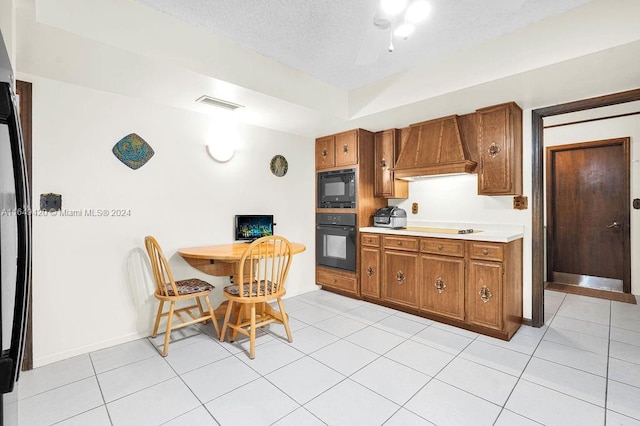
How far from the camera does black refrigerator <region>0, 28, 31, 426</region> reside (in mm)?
804

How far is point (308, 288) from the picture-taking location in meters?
4.31

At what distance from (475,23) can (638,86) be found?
1.52 m

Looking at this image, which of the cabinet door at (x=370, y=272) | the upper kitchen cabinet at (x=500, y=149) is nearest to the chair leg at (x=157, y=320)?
the cabinet door at (x=370, y=272)

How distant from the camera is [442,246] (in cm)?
309

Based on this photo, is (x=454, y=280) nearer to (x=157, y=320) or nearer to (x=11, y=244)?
(x=157, y=320)

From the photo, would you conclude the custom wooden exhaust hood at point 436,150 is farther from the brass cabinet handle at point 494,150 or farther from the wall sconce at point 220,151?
the wall sconce at point 220,151

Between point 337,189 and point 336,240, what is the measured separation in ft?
2.25

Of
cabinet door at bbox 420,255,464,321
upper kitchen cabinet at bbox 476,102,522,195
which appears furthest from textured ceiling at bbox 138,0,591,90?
cabinet door at bbox 420,255,464,321

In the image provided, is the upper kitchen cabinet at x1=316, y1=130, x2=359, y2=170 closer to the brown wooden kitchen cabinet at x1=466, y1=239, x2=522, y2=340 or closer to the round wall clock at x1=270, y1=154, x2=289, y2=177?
the round wall clock at x1=270, y1=154, x2=289, y2=177

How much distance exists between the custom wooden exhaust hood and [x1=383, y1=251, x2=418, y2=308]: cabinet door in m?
0.98

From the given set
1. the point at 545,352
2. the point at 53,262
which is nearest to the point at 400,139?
the point at 545,352

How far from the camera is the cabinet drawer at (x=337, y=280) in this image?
13.0ft

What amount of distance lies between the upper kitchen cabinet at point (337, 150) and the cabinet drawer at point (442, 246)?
1351 mm

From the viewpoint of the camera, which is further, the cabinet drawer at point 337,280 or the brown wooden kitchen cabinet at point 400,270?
the cabinet drawer at point 337,280
